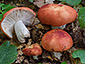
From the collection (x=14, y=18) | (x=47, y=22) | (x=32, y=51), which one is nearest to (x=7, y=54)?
(x=32, y=51)

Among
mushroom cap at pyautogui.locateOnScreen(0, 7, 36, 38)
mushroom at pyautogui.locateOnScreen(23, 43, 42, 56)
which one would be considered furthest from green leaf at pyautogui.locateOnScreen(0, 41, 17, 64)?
mushroom cap at pyautogui.locateOnScreen(0, 7, 36, 38)

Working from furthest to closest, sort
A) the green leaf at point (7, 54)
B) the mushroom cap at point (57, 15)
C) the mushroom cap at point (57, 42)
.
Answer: the mushroom cap at point (57, 15), the mushroom cap at point (57, 42), the green leaf at point (7, 54)

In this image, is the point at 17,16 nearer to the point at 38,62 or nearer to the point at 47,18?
the point at 47,18

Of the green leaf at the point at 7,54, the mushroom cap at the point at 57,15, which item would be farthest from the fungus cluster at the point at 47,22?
the green leaf at the point at 7,54

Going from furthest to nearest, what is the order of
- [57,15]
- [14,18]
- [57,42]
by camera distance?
1. [14,18]
2. [57,15]
3. [57,42]

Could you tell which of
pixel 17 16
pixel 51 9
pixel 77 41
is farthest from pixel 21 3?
pixel 77 41

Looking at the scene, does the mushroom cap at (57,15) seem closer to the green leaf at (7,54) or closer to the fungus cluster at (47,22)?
the fungus cluster at (47,22)

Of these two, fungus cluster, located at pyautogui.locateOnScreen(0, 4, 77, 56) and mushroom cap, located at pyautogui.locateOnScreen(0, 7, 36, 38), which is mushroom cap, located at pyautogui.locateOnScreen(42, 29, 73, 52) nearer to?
fungus cluster, located at pyautogui.locateOnScreen(0, 4, 77, 56)

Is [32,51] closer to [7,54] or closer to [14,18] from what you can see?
[14,18]
